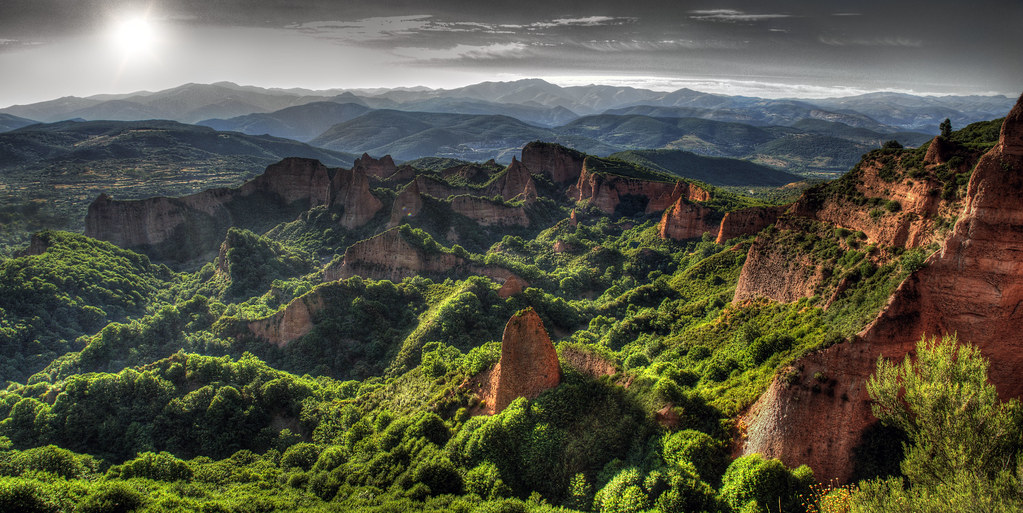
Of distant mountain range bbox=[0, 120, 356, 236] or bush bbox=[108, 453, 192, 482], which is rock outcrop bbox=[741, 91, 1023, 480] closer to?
bush bbox=[108, 453, 192, 482]

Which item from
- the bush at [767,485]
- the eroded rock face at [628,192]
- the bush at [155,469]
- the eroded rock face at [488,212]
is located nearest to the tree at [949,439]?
the bush at [767,485]

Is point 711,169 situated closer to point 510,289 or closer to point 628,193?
point 628,193

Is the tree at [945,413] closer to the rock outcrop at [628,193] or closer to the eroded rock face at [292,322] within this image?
the eroded rock face at [292,322]

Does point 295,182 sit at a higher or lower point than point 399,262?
higher

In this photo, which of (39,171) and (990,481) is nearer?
(990,481)

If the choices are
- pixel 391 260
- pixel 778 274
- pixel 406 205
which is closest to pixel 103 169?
pixel 406 205

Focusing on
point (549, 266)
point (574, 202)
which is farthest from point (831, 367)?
point (574, 202)

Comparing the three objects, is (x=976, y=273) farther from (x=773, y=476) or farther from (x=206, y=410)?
(x=206, y=410)
